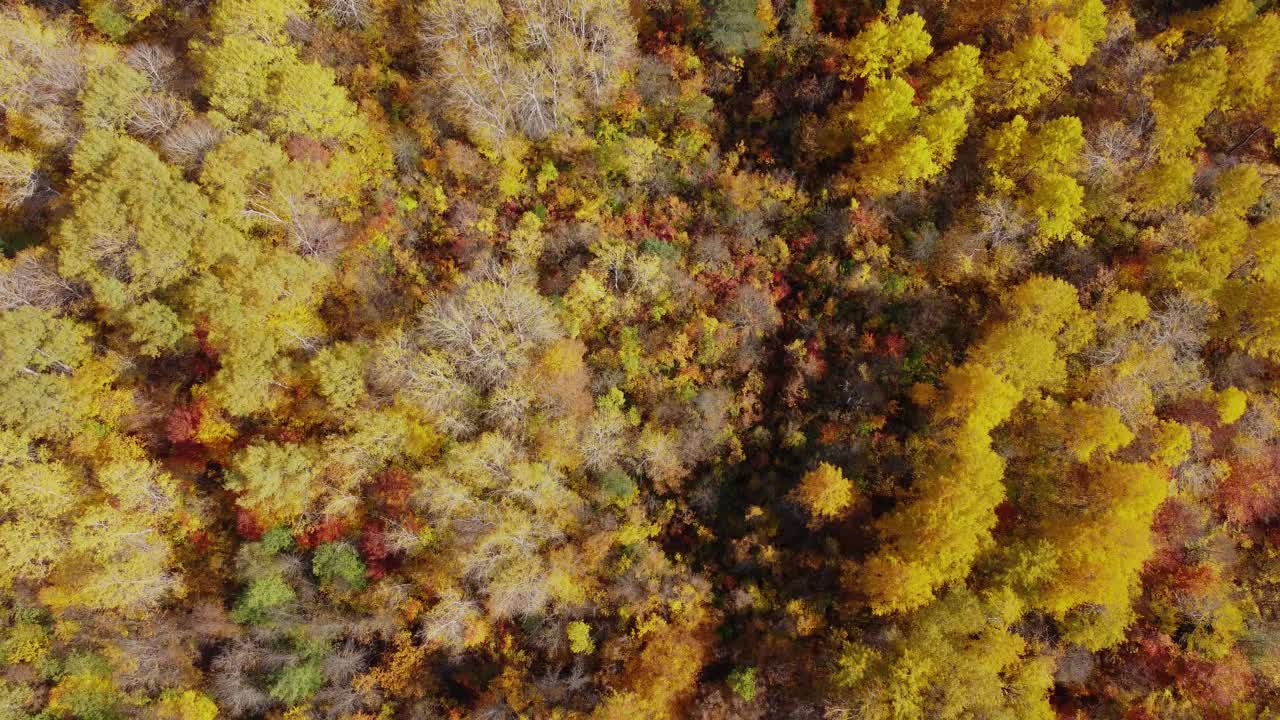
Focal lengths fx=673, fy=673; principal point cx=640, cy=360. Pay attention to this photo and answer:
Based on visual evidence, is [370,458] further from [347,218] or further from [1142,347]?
[1142,347]

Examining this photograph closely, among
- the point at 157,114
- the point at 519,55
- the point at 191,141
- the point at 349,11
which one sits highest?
the point at 519,55

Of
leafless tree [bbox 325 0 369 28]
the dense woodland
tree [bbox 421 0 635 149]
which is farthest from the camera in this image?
leafless tree [bbox 325 0 369 28]

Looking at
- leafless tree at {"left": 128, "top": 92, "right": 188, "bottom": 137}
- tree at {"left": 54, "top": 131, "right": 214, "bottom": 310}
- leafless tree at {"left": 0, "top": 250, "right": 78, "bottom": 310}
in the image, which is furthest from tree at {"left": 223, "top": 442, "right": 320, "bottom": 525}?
leafless tree at {"left": 128, "top": 92, "right": 188, "bottom": 137}

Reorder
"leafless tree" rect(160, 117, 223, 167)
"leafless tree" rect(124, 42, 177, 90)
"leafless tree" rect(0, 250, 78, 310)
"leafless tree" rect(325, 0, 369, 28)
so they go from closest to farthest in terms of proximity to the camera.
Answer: "leafless tree" rect(0, 250, 78, 310), "leafless tree" rect(160, 117, 223, 167), "leafless tree" rect(124, 42, 177, 90), "leafless tree" rect(325, 0, 369, 28)

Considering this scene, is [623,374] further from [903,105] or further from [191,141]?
[191,141]

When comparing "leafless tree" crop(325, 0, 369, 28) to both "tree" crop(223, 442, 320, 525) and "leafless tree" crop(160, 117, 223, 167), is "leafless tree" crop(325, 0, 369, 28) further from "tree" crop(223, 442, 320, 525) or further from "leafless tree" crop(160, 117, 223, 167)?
"tree" crop(223, 442, 320, 525)

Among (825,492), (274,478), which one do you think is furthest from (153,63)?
(825,492)

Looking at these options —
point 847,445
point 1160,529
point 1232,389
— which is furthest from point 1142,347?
point 847,445

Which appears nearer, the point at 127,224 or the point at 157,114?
the point at 127,224
